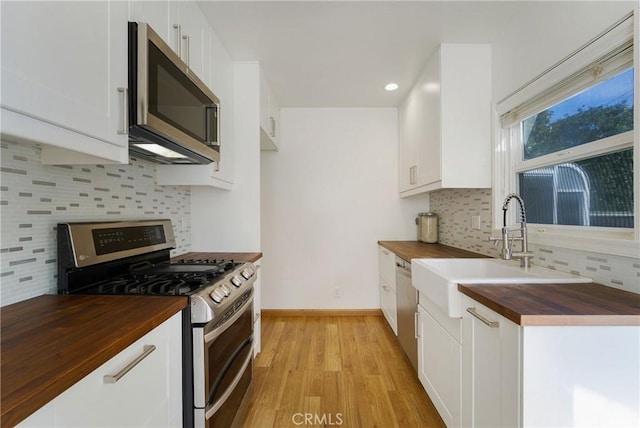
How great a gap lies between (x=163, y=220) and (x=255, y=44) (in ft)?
4.60

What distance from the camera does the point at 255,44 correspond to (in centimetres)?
193

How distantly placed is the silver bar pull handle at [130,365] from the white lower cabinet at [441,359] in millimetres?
1270

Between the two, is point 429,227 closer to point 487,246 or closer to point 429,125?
point 487,246

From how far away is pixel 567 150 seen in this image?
1.42m

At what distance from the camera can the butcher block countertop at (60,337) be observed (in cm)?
50

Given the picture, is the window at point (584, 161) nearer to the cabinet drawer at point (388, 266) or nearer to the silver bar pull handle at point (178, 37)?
the cabinet drawer at point (388, 266)

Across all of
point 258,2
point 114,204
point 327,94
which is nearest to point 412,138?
point 327,94

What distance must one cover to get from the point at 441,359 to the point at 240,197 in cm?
175

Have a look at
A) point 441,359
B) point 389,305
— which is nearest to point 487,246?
point 441,359

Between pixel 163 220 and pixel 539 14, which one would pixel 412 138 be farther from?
pixel 163 220

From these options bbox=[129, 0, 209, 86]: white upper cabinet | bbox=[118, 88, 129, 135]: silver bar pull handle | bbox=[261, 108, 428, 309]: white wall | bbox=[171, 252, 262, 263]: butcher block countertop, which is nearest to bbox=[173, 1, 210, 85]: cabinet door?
bbox=[129, 0, 209, 86]: white upper cabinet

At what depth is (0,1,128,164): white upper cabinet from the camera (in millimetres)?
660

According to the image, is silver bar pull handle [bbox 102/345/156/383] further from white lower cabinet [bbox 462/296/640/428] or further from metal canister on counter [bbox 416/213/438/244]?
metal canister on counter [bbox 416/213/438/244]

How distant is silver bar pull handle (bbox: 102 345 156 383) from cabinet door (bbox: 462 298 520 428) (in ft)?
3.86
